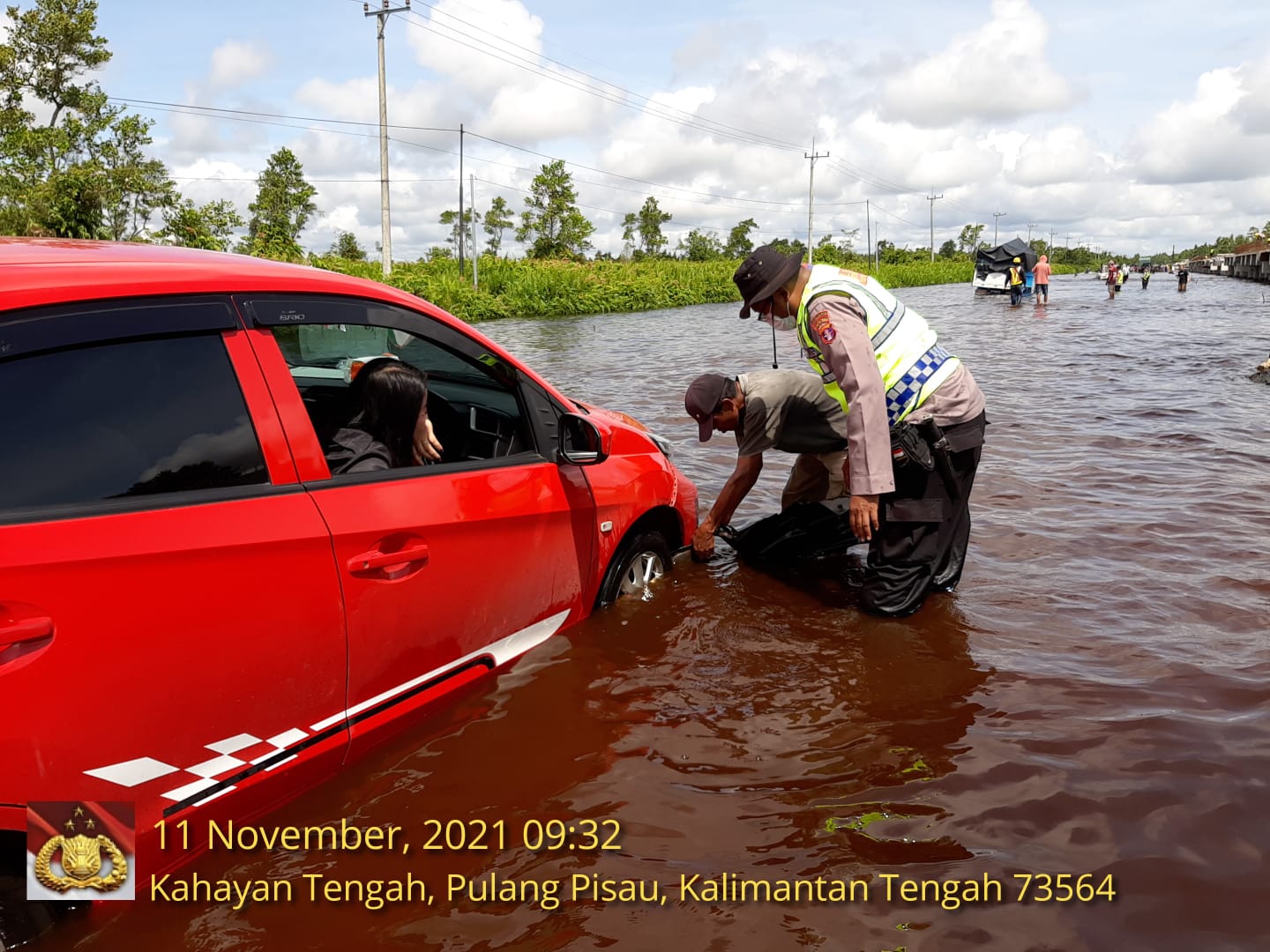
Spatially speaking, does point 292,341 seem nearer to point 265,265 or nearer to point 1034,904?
point 265,265

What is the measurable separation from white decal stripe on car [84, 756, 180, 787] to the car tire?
2098 mm

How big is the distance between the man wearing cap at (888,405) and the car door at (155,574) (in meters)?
2.24

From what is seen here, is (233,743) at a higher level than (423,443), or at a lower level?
lower

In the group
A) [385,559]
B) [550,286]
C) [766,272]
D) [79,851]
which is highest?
[550,286]

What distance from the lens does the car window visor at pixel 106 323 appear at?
186cm

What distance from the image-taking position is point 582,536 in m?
3.63

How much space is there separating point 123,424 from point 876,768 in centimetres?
260

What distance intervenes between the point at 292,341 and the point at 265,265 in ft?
0.80

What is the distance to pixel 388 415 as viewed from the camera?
2.93 metres

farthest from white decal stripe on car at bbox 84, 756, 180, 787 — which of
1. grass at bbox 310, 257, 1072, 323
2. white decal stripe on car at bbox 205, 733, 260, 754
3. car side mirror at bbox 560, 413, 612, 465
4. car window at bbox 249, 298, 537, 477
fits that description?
grass at bbox 310, 257, 1072, 323

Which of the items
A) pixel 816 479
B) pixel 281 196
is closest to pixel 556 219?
pixel 281 196

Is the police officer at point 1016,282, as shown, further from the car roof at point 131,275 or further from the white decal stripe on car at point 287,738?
the white decal stripe on car at point 287,738

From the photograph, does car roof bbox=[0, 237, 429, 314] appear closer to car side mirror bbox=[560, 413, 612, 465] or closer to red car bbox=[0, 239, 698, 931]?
red car bbox=[0, 239, 698, 931]

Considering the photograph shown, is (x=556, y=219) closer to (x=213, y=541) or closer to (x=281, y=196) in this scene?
(x=281, y=196)
